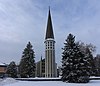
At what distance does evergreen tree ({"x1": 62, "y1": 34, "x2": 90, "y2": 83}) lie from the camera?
37625 millimetres

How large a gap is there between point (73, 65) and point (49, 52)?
54.0 metres

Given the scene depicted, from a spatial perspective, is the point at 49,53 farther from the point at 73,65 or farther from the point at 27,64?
the point at 73,65

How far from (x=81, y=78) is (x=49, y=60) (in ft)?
178

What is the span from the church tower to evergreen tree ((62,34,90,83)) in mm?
48528

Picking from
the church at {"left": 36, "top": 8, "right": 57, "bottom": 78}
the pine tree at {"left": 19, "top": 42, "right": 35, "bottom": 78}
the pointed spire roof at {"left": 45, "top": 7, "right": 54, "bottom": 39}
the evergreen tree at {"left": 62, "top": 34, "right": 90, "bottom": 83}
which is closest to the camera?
the evergreen tree at {"left": 62, "top": 34, "right": 90, "bottom": 83}

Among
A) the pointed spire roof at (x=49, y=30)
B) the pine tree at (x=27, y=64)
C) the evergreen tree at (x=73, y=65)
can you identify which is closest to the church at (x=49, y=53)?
the pointed spire roof at (x=49, y=30)

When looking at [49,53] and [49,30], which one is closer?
[49,53]

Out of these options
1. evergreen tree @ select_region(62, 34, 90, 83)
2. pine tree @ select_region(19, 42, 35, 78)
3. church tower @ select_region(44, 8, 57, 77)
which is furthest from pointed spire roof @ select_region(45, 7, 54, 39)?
evergreen tree @ select_region(62, 34, 90, 83)

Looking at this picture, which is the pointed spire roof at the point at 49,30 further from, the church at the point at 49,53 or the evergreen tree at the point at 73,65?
the evergreen tree at the point at 73,65

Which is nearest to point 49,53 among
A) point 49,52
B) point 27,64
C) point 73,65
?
point 49,52

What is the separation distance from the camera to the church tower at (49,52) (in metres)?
89.0

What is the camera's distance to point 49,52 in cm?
9212

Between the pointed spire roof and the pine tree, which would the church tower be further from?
the pine tree

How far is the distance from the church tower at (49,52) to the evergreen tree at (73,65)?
159ft
